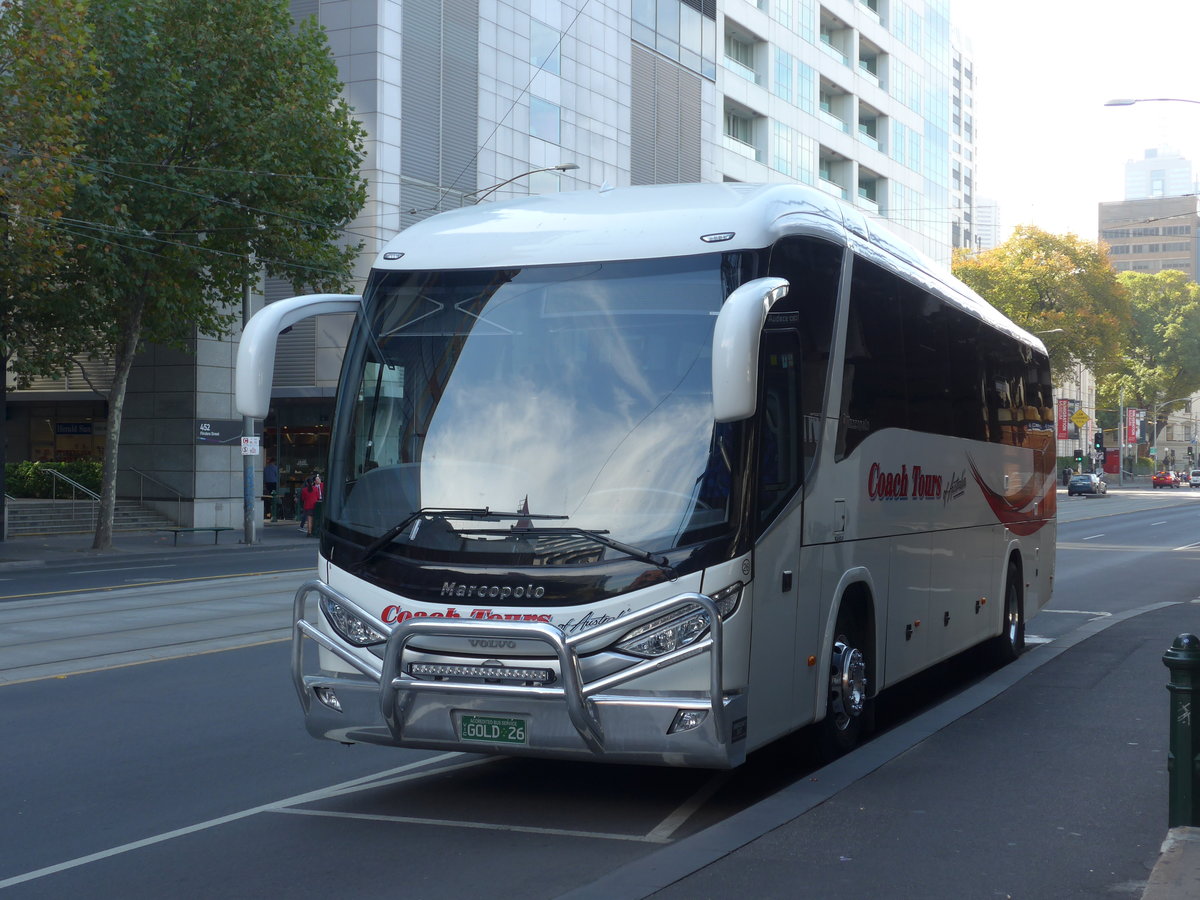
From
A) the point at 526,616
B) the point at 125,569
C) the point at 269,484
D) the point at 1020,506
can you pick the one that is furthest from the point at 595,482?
the point at 269,484

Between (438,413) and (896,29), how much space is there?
216 feet

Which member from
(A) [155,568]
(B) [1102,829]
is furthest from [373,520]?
(A) [155,568]

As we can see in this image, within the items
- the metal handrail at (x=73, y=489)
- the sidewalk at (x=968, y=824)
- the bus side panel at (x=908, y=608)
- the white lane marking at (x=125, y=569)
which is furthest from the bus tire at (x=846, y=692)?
the metal handrail at (x=73, y=489)

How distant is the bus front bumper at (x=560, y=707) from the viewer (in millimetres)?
5992

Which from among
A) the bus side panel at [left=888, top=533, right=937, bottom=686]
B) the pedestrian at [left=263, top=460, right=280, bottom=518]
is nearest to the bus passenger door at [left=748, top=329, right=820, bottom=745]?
the bus side panel at [left=888, top=533, right=937, bottom=686]

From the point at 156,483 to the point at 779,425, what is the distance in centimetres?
3196

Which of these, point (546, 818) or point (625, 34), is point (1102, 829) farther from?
point (625, 34)

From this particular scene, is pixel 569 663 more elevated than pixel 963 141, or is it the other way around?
pixel 963 141

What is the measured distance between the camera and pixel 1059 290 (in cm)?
7169

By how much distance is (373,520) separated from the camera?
659 centimetres

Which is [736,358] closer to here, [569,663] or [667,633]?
[667,633]

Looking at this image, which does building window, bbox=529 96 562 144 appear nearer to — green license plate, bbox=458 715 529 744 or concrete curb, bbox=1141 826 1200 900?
green license plate, bbox=458 715 529 744

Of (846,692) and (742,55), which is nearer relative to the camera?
(846,692)

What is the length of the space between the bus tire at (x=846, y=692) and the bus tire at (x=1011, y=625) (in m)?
4.55
